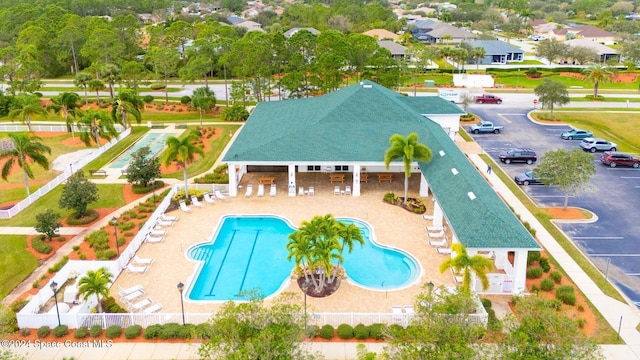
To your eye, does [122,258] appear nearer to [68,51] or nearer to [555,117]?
[555,117]

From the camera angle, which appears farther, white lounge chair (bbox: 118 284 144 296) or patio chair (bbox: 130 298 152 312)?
white lounge chair (bbox: 118 284 144 296)

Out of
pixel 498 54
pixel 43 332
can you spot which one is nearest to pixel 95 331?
pixel 43 332

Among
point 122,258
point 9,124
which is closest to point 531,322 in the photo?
point 122,258

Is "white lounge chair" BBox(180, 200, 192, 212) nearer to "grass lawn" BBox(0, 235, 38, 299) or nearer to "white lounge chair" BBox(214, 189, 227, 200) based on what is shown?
"white lounge chair" BBox(214, 189, 227, 200)

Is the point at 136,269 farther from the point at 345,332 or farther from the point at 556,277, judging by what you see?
the point at 556,277

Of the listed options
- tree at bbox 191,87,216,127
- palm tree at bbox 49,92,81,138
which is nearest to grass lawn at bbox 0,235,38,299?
palm tree at bbox 49,92,81,138

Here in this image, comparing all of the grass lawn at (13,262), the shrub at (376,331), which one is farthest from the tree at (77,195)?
the shrub at (376,331)
